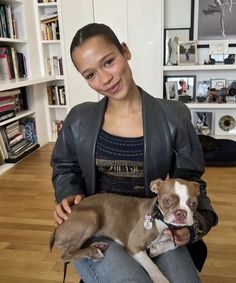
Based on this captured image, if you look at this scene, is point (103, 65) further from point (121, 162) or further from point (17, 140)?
point (17, 140)

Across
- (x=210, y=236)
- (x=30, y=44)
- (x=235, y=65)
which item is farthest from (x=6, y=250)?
(x=235, y=65)

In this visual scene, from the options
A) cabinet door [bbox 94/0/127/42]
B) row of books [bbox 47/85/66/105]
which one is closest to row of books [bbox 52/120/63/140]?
row of books [bbox 47/85/66/105]

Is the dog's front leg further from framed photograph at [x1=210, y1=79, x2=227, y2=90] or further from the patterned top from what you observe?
framed photograph at [x1=210, y1=79, x2=227, y2=90]

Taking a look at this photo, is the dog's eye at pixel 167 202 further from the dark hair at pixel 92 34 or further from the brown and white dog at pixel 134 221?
the dark hair at pixel 92 34

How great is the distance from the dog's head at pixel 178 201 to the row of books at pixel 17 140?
8.73ft

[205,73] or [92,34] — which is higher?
[92,34]

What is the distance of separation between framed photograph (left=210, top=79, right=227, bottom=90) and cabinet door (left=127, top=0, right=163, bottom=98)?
2.30 ft

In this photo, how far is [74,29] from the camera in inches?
143

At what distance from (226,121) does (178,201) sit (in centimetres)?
321

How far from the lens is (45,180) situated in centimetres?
293

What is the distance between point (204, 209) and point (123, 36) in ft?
9.35

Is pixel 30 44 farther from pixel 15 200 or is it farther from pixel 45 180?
pixel 15 200

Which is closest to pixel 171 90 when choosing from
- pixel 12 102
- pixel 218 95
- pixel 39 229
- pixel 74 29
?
pixel 218 95

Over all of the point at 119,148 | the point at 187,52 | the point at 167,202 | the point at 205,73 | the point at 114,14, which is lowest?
the point at 167,202
